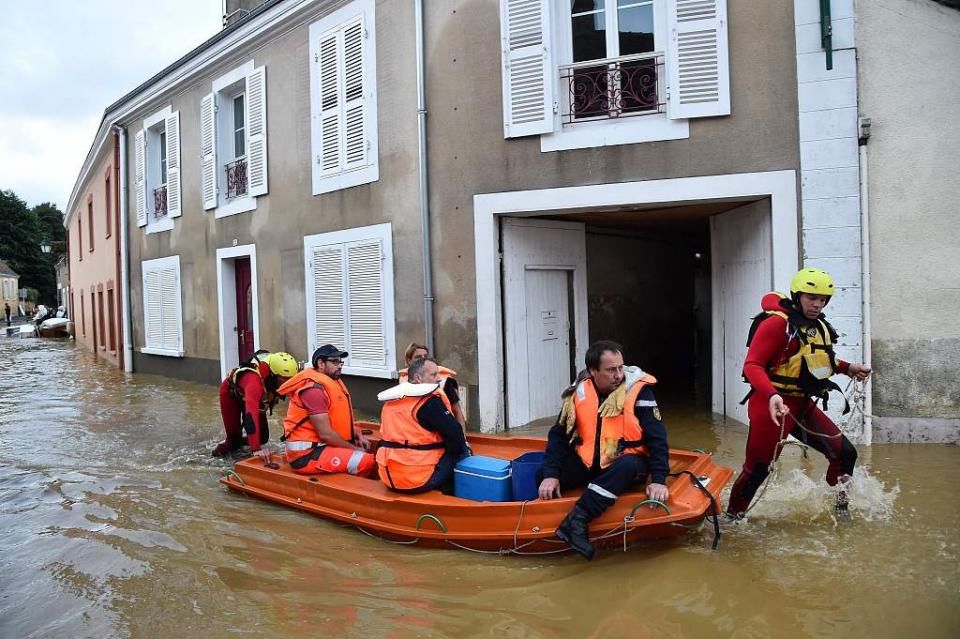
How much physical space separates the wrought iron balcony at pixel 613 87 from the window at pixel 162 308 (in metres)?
9.70

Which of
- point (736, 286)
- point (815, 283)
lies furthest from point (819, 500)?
point (736, 286)

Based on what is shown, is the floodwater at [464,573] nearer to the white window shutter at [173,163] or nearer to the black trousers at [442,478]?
the black trousers at [442,478]

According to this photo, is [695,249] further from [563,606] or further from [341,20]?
[563,606]

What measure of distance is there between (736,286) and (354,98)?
214 inches

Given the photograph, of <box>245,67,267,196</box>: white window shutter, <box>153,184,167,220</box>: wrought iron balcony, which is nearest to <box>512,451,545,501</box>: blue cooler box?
<box>245,67,267,196</box>: white window shutter

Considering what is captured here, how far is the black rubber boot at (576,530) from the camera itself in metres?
4.29

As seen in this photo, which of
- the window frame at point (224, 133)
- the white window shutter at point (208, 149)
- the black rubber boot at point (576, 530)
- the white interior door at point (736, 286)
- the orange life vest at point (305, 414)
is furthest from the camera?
the white window shutter at point (208, 149)

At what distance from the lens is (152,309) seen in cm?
1602

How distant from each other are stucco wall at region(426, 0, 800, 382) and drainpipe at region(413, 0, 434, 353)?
86 mm

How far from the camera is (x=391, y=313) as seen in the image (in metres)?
9.62

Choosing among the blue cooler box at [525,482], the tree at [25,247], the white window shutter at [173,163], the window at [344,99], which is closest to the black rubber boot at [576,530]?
the blue cooler box at [525,482]

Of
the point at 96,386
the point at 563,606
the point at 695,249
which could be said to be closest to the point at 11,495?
the point at 563,606

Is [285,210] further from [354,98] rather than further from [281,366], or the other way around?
[281,366]

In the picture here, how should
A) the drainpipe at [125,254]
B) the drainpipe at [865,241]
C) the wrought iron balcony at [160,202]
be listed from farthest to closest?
1. the drainpipe at [125,254]
2. the wrought iron balcony at [160,202]
3. the drainpipe at [865,241]
